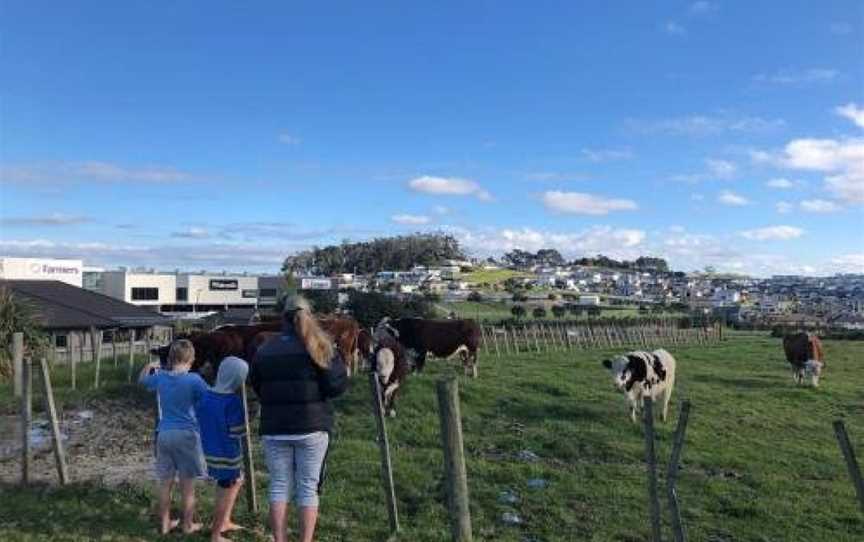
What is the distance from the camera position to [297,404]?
6.32 meters

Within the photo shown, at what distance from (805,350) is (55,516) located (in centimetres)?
2251

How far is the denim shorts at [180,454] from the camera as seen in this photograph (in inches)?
292

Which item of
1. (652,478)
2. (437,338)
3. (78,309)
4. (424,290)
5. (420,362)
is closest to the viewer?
(652,478)

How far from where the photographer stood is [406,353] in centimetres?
2003

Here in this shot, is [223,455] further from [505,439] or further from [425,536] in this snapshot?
[505,439]

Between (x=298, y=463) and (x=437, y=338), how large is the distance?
15538 millimetres

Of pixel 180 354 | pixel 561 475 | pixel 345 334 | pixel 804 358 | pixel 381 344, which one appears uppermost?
pixel 180 354

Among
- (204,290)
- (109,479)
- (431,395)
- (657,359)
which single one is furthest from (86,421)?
(204,290)

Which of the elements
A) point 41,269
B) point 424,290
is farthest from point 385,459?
point 424,290

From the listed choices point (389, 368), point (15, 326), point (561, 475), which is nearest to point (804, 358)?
point (389, 368)

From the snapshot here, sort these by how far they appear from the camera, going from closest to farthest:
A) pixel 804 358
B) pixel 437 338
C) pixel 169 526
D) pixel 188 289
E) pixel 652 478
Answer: pixel 169 526, pixel 652 478, pixel 437 338, pixel 804 358, pixel 188 289

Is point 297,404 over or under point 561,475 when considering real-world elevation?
over

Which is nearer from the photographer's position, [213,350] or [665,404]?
[665,404]

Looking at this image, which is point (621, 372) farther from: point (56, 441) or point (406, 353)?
point (56, 441)
